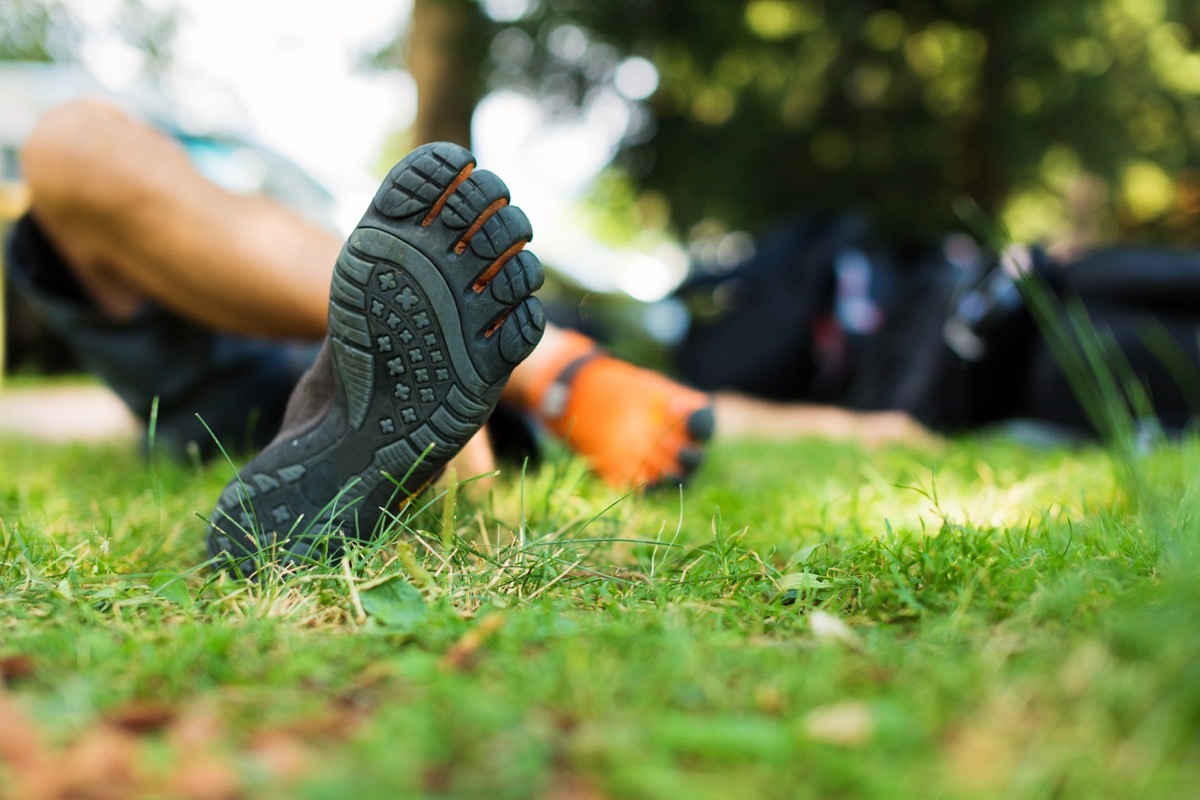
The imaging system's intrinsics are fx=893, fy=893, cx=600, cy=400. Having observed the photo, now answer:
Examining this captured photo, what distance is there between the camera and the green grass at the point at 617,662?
552mm

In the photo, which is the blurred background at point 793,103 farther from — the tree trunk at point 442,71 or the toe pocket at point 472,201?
the toe pocket at point 472,201

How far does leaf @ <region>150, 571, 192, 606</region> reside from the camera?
2.91ft

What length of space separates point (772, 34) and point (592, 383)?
3.95 meters

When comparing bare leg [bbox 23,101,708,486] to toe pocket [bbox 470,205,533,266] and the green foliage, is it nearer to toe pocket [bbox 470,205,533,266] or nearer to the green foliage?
toe pocket [bbox 470,205,533,266]

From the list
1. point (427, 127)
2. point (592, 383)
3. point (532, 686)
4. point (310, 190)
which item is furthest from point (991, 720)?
point (310, 190)

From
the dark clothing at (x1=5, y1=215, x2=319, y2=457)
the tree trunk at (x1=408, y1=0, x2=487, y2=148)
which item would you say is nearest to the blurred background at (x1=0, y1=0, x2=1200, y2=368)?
the tree trunk at (x1=408, y1=0, x2=487, y2=148)

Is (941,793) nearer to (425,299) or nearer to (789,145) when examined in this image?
(425,299)

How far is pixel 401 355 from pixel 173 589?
1.09 ft

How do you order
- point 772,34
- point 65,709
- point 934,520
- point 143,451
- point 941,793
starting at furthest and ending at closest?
point 772,34 < point 143,451 < point 934,520 < point 65,709 < point 941,793

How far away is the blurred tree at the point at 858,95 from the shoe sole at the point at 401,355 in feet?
12.4

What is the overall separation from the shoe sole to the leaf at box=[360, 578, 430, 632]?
11cm

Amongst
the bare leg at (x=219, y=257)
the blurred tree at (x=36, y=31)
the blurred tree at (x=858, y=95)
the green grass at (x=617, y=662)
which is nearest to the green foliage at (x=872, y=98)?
the blurred tree at (x=858, y=95)

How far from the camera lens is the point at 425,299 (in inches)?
38.6

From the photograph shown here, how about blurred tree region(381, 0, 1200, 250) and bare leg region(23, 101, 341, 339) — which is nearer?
bare leg region(23, 101, 341, 339)
